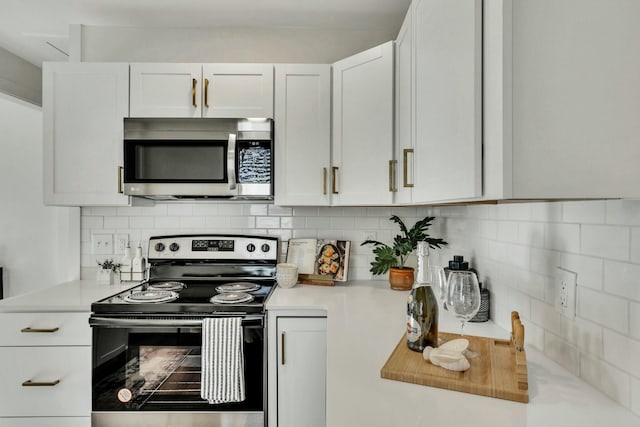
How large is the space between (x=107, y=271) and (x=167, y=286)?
41 cm

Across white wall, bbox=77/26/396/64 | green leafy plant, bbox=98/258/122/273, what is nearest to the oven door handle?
green leafy plant, bbox=98/258/122/273

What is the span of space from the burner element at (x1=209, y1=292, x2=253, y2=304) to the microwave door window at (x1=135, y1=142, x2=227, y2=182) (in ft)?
2.15

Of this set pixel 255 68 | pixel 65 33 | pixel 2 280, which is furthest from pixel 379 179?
pixel 2 280

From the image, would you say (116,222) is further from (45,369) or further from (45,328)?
(45,369)

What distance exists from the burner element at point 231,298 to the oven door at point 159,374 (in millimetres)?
127

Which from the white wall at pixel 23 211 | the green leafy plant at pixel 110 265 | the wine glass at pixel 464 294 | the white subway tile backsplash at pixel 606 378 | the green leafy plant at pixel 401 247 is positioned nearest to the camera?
the white subway tile backsplash at pixel 606 378

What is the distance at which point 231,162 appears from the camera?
7.04 feet

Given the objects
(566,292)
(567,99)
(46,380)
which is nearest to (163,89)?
(46,380)

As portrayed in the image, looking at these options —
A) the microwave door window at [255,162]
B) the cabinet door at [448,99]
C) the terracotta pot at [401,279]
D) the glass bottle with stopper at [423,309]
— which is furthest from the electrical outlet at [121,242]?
the glass bottle with stopper at [423,309]

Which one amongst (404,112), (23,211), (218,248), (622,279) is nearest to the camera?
(622,279)

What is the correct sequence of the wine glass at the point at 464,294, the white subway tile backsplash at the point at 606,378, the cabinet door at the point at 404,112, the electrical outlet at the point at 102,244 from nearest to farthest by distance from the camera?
1. the white subway tile backsplash at the point at 606,378
2. the wine glass at the point at 464,294
3. the cabinet door at the point at 404,112
4. the electrical outlet at the point at 102,244

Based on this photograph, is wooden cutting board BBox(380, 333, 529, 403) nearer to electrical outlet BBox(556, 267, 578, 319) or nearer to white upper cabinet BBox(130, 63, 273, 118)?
electrical outlet BBox(556, 267, 578, 319)

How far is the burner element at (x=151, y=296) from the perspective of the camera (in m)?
1.92

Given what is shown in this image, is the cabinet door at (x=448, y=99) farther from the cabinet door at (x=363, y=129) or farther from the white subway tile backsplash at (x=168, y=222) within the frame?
the white subway tile backsplash at (x=168, y=222)
